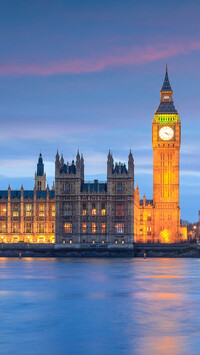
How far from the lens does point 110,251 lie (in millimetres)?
163750

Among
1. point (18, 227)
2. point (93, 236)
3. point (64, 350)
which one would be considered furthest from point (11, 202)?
point (64, 350)

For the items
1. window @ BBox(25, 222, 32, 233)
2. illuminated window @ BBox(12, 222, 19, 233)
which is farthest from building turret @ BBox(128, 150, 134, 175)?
illuminated window @ BBox(12, 222, 19, 233)

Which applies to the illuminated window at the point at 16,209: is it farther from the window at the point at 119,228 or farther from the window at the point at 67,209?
the window at the point at 119,228

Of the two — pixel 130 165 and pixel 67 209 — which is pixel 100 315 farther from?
pixel 67 209

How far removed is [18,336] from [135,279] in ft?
141

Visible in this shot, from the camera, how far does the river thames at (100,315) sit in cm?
3853

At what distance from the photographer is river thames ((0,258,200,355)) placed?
38531 millimetres

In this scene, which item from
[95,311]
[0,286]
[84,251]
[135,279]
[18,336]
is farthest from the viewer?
[84,251]

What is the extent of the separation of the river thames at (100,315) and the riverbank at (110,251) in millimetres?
77021

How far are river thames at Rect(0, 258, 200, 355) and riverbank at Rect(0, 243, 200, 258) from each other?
77021 millimetres

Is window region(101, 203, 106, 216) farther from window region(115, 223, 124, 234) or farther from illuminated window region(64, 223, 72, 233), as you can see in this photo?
illuminated window region(64, 223, 72, 233)

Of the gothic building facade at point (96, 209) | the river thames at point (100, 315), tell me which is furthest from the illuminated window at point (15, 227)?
the river thames at point (100, 315)

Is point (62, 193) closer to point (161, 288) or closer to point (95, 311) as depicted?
point (161, 288)

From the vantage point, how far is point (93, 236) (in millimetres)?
173125
